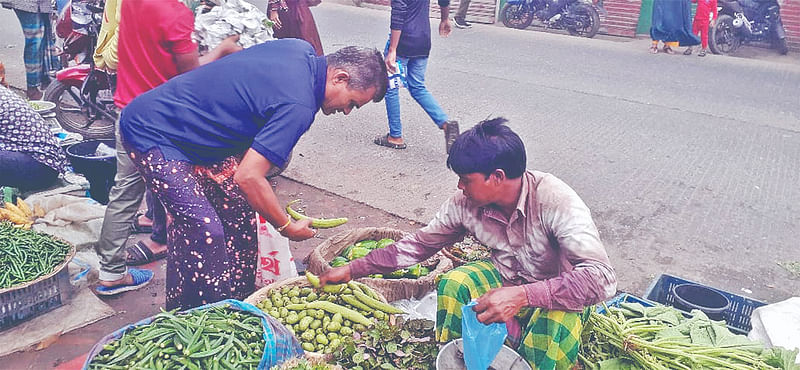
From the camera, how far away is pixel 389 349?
118 inches

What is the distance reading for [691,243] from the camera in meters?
4.81

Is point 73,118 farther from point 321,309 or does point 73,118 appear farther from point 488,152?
point 488,152

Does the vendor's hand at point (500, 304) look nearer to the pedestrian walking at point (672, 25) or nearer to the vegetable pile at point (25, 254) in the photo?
the vegetable pile at point (25, 254)

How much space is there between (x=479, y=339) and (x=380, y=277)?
3.93 feet

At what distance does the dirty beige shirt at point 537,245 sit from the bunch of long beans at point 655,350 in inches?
14.2

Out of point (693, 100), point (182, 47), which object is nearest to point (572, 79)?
point (693, 100)

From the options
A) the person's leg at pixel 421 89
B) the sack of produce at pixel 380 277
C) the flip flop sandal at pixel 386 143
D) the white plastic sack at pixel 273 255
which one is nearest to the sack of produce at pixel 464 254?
the sack of produce at pixel 380 277

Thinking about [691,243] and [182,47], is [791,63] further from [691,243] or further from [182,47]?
[182,47]

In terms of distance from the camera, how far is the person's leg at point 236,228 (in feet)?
10.5

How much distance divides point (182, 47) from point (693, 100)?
736 cm

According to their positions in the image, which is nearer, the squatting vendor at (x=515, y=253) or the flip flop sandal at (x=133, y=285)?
the squatting vendor at (x=515, y=253)

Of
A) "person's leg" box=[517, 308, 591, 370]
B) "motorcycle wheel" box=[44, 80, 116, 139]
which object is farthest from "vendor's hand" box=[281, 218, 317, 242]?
"motorcycle wheel" box=[44, 80, 116, 139]

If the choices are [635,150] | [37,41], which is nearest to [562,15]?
[635,150]

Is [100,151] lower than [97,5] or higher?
lower
